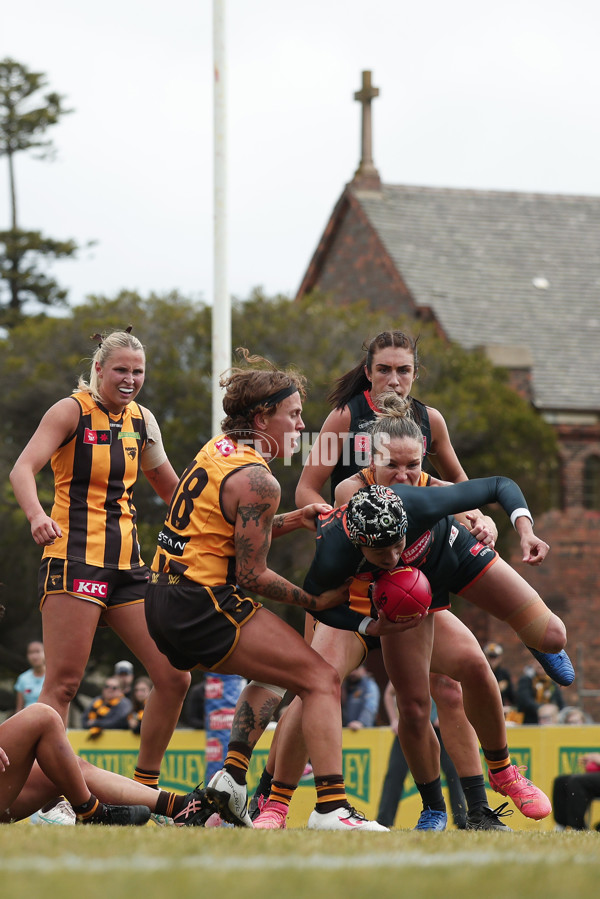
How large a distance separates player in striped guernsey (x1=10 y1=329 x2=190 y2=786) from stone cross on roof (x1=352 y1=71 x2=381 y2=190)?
34211 mm

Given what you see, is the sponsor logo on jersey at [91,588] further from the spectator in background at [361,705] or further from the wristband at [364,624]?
the spectator in background at [361,705]

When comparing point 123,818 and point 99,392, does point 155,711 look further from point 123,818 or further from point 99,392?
point 99,392

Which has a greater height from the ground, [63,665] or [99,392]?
[99,392]

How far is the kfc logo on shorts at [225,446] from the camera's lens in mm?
6137

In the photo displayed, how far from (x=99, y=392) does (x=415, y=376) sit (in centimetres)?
165

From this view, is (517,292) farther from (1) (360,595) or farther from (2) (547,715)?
(1) (360,595)

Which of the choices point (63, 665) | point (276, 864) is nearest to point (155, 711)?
point (63, 665)

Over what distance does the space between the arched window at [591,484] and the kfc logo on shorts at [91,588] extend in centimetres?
2966

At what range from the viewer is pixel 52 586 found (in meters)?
6.79

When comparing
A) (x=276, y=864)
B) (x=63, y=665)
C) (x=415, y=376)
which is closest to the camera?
(x=276, y=864)

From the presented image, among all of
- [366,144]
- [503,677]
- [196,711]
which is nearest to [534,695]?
[503,677]

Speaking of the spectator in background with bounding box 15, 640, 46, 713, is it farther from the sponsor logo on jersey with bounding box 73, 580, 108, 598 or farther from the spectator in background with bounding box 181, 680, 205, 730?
the sponsor logo on jersey with bounding box 73, 580, 108, 598

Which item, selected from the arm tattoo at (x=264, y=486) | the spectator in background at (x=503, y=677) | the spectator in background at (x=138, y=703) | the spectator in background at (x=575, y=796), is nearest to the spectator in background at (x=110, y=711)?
the spectator in background at (x=138, y=703)

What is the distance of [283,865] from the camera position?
3885 millimetres
